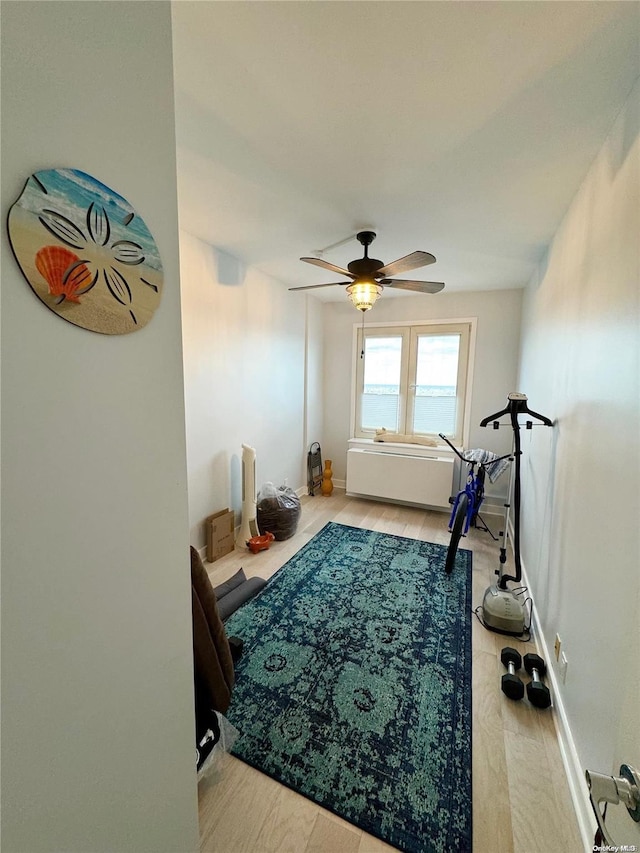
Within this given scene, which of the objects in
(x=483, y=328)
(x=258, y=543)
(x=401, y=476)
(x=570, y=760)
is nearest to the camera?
(x=570, y=760)

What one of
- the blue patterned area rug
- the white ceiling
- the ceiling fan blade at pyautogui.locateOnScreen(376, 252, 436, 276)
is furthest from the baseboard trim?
the white ceiling

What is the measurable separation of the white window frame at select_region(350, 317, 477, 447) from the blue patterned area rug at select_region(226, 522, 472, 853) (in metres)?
2.16

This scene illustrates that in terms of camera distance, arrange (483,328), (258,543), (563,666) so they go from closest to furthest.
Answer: (563,666), (258,543), (483,328)

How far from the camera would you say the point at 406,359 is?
14.8ft

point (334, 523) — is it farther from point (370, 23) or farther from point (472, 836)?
point (370, 23)

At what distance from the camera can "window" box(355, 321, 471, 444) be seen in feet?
14.0

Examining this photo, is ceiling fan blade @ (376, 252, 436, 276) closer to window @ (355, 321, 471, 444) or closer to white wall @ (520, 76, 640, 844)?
white wall @ (520, 76, 640, 844)

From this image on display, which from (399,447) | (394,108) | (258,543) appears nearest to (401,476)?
(399,447)

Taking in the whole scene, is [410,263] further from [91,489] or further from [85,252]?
[91,489]

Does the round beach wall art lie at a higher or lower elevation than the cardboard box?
higher

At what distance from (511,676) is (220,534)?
231cm

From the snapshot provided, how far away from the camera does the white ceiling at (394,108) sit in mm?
1029

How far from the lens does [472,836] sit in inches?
47.6

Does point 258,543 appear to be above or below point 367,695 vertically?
Result: above
